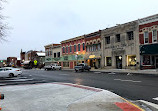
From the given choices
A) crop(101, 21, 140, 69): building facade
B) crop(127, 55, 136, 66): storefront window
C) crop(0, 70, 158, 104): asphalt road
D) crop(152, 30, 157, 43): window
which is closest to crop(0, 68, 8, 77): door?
crop(0, 70, 158, 104): asphalt road

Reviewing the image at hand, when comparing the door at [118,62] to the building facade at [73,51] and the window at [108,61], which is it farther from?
the building facade at [73,51]

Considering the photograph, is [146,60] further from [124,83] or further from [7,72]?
[7,72]

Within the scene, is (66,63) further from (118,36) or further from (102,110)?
(102,110)

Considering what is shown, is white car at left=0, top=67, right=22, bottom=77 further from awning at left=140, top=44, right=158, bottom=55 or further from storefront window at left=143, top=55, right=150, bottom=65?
storefront window at left=143, top=55, right=150, bottom=65

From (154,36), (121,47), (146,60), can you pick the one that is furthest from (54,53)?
(154,36)

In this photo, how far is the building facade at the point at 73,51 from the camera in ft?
144

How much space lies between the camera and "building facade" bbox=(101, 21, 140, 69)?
97.6ft

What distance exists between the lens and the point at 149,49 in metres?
26.7

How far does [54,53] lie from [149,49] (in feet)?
129

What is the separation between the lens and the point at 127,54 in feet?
102

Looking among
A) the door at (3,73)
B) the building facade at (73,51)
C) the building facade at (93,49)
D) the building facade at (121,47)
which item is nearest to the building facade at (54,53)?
the building facade at (73,51)

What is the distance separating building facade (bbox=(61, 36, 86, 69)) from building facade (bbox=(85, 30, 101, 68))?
6.51ft

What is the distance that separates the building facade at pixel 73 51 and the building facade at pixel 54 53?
289 cm

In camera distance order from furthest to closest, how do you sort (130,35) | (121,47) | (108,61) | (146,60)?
(108,61), (121,47), (130,35), (146,60)
